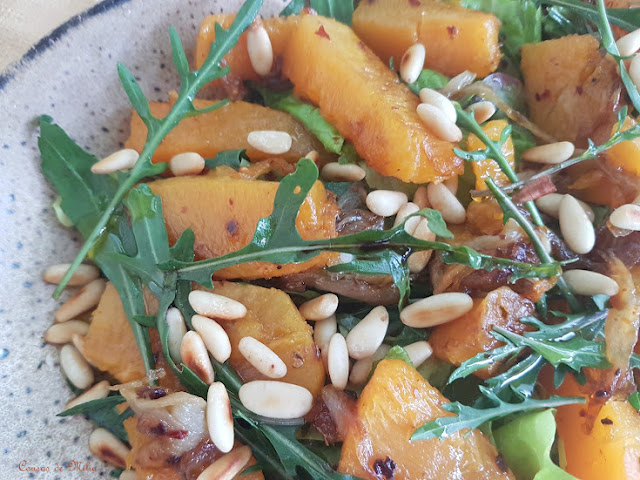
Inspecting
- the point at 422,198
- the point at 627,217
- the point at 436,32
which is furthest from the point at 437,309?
the point at 436,32

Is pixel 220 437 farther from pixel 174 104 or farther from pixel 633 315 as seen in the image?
pixel 633 315

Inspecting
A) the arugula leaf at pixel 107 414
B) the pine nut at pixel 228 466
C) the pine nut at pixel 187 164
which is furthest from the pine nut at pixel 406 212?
the arugula leaf at pixel 107 414

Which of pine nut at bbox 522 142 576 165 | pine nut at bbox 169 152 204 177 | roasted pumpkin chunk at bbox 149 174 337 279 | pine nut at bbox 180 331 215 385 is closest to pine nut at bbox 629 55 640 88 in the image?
pine nut at bbox 522 142 576 165

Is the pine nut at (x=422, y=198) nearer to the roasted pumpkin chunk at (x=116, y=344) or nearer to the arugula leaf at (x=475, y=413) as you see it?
the arugula leaf at (x=475, y=413)

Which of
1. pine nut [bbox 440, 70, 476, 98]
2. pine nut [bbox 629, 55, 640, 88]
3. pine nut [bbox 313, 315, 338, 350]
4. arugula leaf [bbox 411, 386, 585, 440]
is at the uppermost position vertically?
pine nut [bbox 440, 70, 476, 98]

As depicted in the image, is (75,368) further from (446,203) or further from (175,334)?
(446,203)

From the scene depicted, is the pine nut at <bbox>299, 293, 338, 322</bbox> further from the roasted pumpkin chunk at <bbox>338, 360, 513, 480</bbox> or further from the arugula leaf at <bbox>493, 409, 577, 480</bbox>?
the arugula leaf at <bbox>493, 409, 577, 480</bbox>
